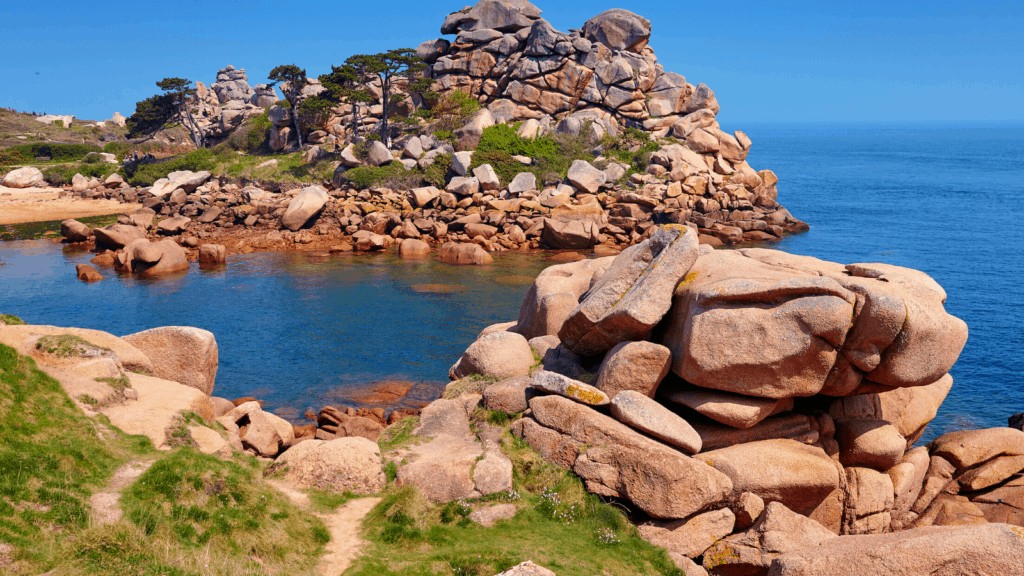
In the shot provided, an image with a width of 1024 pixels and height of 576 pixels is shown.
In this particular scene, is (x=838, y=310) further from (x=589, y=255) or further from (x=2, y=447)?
(x=589, y=255)

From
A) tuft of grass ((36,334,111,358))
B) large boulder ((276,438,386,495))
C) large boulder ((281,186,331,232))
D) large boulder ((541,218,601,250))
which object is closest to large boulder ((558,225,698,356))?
large boulder ((276,438,386,495))

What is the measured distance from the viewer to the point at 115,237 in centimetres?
6109

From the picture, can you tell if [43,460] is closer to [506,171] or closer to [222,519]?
[222,519]

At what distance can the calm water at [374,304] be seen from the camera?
3519cm

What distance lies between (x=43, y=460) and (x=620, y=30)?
257ft

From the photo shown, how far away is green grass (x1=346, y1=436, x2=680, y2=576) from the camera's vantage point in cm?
1630

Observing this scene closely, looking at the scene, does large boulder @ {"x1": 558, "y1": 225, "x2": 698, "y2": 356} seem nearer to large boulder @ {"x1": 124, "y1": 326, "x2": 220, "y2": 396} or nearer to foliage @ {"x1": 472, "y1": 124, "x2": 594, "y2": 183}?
large boulder @ {"x1": 124, "y1": 326, "x2": 220, "y2": 396}

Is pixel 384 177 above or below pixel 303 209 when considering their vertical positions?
above

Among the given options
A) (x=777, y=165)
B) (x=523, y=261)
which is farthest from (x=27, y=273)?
(x=777, y=165)

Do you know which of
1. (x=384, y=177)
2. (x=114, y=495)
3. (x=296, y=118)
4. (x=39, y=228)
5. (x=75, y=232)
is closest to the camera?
(x=114, y=495)

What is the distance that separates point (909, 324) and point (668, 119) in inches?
2630

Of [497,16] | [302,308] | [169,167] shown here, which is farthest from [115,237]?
[497,16]

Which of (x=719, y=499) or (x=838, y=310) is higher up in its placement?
(x=838, y=310)

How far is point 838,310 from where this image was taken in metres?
19.2
